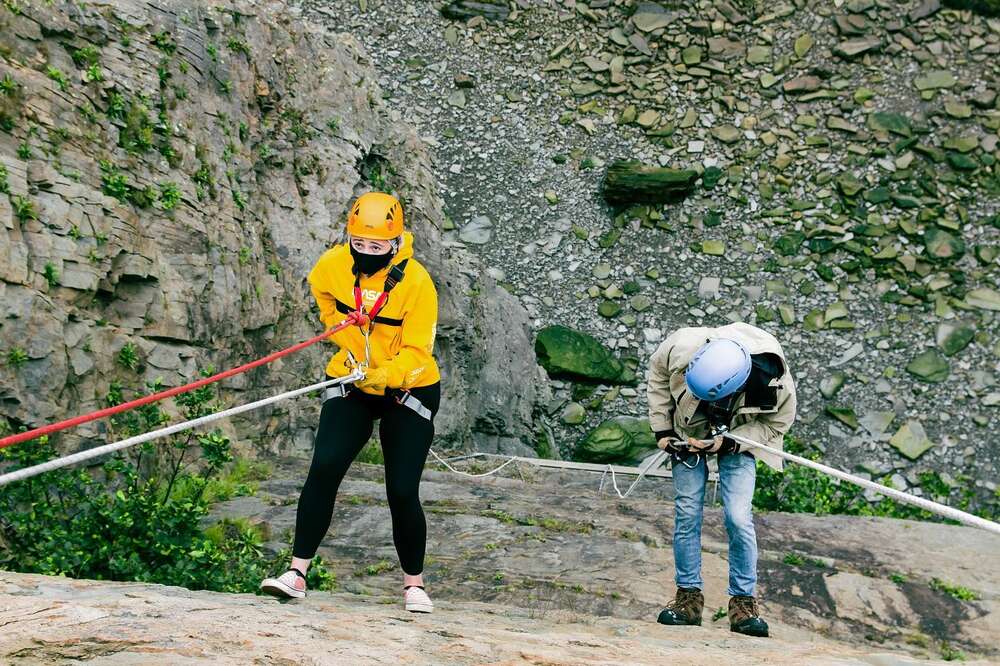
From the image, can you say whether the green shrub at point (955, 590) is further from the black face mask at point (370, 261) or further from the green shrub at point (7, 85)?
the green shrub at point (7, 85)

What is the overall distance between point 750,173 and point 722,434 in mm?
13689

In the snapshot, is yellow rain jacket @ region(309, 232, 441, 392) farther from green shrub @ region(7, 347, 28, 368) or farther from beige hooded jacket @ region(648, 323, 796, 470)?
green shrub @ region(7, 347, 28, 368)

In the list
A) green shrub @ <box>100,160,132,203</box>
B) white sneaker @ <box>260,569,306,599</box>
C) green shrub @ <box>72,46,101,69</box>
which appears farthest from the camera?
green shrub @ <box>72,46,101,69</box>

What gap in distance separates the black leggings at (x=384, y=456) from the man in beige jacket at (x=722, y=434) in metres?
1.31

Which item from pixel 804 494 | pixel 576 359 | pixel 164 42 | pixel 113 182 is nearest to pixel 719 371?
pixel 113 182

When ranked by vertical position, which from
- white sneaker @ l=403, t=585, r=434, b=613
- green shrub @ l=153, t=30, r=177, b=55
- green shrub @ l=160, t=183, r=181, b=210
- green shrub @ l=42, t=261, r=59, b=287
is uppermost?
green shrub @ l=153, t=30, r=177, b=55

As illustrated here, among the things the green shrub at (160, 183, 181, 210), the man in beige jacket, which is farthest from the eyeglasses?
the green shrub at (160, 183, 181, 210)

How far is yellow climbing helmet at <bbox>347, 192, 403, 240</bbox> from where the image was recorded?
4397 millimetres

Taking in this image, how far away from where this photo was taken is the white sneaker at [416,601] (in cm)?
434

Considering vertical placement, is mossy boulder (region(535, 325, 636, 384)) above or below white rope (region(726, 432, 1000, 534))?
below

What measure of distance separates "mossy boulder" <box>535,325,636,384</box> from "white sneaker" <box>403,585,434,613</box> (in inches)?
462

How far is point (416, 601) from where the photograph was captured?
172 inches

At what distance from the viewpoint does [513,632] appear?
3.80 meters

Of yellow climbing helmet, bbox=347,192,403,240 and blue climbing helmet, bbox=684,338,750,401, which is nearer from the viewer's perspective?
Answer: yellow climbing helmet, bbox=347,192,403,240
